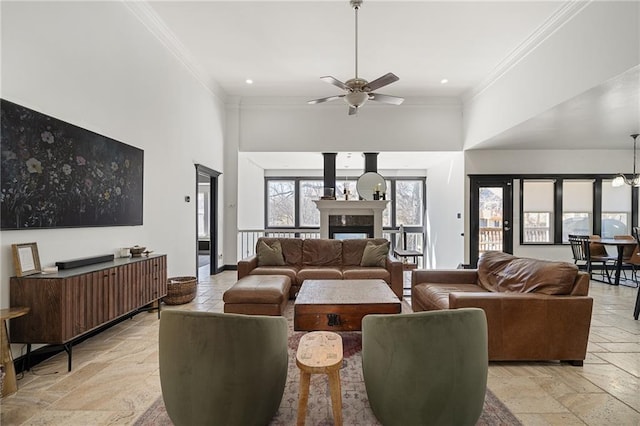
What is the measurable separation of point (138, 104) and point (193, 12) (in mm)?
1332

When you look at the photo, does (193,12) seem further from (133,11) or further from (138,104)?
(138,104)

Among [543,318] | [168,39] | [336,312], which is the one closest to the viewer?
[543,318]

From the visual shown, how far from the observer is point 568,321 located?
2521mm

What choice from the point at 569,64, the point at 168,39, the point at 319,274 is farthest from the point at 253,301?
the point at 569,64

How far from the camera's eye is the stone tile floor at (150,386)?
76.7 inches

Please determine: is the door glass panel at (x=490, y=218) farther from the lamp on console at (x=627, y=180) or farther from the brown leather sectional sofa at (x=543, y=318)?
the brown leather sectional sofa at (x=543, y=318)

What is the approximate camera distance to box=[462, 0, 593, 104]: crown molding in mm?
3587

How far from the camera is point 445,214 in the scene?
795 centimetres

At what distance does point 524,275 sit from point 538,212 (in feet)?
17.1

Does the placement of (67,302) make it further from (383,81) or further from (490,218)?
(490,218)

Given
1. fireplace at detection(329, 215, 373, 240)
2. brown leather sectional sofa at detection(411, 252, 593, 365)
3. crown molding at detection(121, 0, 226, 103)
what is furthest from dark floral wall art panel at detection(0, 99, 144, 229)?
fireplace at detection(329, 215, 373, 240)

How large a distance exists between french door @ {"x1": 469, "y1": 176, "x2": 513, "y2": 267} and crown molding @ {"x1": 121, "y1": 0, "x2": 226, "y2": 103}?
582 cm

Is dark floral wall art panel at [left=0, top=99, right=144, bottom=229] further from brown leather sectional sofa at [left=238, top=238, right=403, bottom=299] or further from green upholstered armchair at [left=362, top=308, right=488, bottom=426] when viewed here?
green upholstered armchair at [left=362, top=308, right=488, bottom=426]

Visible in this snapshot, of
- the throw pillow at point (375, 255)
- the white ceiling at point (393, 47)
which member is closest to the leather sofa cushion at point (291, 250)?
the throw pillow at point (375, 255)
